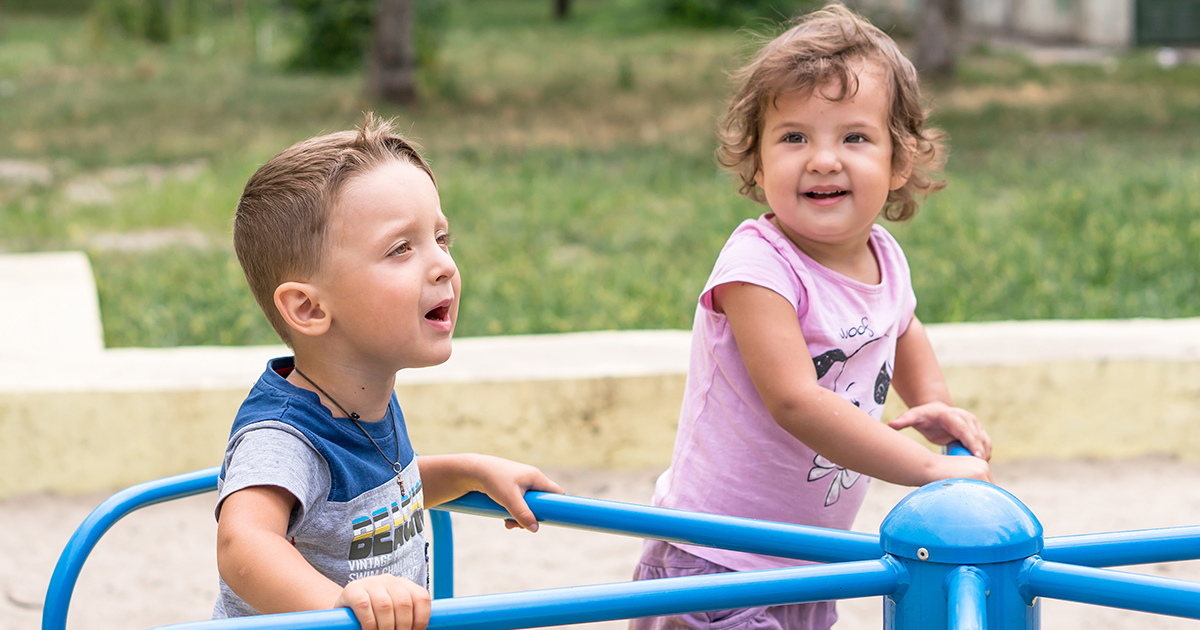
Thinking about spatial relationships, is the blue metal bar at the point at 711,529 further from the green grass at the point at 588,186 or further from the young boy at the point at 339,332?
the green grass at the point at 588,186

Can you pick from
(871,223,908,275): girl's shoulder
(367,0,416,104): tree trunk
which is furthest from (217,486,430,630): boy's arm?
(367,0,416,104): tree trunk

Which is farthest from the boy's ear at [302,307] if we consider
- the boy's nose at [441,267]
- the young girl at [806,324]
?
the young girl at [806,324]

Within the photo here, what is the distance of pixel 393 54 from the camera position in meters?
10.8

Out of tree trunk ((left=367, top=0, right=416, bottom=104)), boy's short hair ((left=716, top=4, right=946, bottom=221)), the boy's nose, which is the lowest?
the boy's nose

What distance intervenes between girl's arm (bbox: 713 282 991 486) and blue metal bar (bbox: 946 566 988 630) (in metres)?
0.43

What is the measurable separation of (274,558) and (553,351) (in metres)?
2.23

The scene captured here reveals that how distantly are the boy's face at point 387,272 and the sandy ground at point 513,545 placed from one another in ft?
4.47

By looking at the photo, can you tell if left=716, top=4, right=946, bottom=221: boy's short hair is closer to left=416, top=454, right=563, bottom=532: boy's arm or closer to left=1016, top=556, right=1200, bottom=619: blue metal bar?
left=416, top=454, right=563, bottom=532: boy's arm

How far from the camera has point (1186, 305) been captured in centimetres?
430

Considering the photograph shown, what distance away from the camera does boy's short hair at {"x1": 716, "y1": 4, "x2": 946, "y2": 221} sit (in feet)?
5.25

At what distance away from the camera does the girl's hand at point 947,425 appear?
161cm

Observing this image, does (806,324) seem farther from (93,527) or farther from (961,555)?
(93,527)

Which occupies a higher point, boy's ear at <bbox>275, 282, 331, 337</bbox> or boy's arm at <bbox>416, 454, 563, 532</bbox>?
boy's ear at <bbox>275, 282, 331, 337</bbox>

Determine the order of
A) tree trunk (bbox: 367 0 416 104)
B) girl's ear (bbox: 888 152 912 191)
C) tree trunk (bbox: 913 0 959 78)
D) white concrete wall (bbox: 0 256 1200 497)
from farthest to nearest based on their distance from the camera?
tree trunk (bbox: 913 0 959 78) < tree trunk (bbox: 367 0 416 104) < white concrete wall (bbox: 0 256 1200 497) < girl's ear (bbox: 888 152 912 191)
